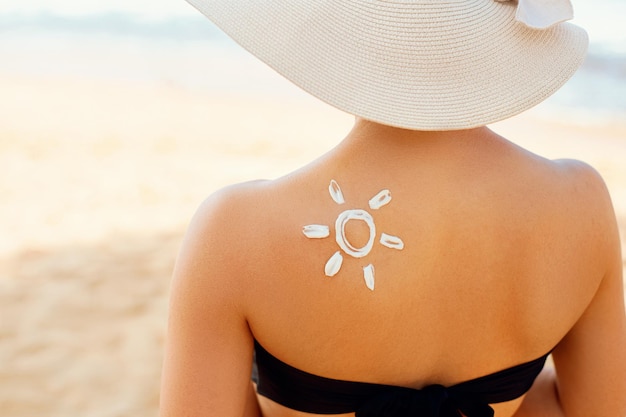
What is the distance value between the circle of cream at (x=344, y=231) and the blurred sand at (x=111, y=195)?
1747mm

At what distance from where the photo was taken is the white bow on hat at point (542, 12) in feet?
3.30

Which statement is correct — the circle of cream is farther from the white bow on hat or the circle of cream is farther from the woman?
the white bow on hat

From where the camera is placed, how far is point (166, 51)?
7.13 metres

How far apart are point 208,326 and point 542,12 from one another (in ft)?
1.91

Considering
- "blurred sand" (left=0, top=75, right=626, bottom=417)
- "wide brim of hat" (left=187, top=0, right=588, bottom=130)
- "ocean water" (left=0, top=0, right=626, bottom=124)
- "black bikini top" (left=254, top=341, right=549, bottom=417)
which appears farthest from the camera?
"ocean water" (left=0, top=0, right=626, bottom=124)

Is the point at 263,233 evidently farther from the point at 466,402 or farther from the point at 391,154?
the point at 466,402

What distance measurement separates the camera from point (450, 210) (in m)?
1.04

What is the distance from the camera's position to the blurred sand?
2.73 m

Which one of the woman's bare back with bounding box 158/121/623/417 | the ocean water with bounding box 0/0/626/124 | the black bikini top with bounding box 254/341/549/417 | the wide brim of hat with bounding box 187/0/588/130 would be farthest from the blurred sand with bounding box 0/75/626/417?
the wide brim of hat with bounding box 187/0/588/130

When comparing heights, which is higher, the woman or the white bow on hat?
the white bow on hat

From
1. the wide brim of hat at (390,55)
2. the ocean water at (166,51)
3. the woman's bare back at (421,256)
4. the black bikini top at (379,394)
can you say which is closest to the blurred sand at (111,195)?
the ocean water at (166,51)

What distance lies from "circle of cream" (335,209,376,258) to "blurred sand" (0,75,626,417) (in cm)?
175

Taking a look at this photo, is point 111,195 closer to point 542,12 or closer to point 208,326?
point 208,326

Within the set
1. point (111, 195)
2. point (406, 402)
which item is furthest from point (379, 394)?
point (111, 195)
